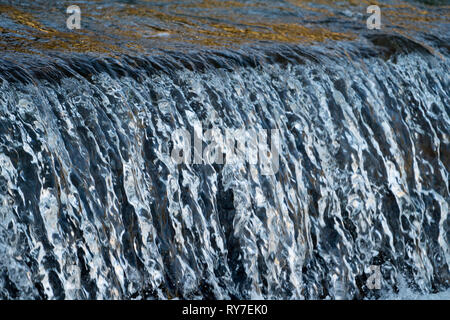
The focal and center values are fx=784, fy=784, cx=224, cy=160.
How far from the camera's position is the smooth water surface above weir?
128 inches

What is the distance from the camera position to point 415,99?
14.6ft

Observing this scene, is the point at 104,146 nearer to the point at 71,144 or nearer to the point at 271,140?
the point at 71,144

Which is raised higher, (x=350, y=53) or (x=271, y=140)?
(x=350, y=53)

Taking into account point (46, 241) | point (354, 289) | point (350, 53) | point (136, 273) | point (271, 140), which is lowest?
point (354, 289)

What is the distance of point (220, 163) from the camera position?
370 centimetres

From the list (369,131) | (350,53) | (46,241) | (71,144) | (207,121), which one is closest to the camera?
(46,241)

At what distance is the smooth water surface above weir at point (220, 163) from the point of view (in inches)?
128

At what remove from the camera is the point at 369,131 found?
4180mm

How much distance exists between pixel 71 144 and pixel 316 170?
1.26 metres

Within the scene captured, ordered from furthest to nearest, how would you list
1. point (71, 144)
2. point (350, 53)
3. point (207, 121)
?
point (350, 53)
point (207, 121)
point (71, 144)

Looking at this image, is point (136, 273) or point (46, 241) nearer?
point (46, 241)
